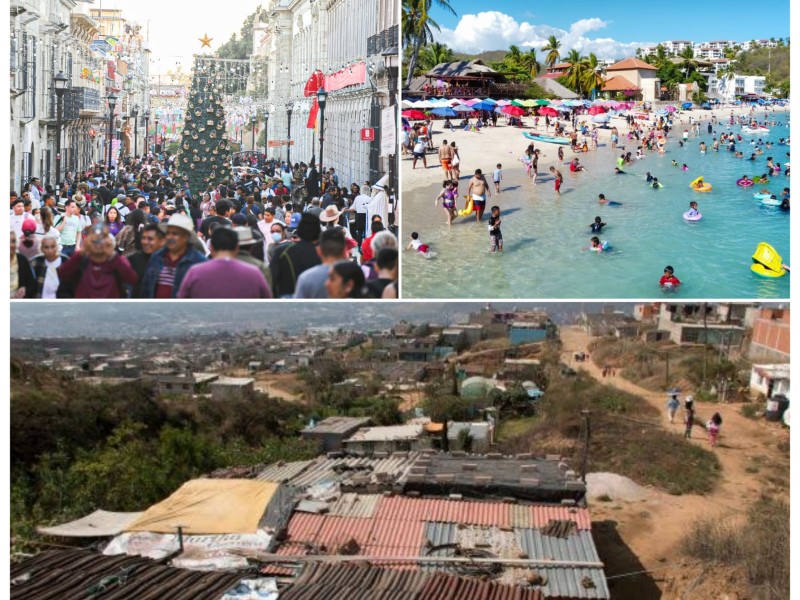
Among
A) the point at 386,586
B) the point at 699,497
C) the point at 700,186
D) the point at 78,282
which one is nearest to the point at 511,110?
the point at 700,186

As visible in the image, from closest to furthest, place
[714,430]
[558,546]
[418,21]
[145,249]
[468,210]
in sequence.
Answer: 1. [558,546]
2. [145,249]
3. [418,21]
4. [468,210]
5. [714,430]

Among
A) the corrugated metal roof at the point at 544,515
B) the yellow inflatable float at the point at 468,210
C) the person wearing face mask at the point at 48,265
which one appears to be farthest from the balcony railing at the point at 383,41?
the corrugated metal roof at the point at 544,515

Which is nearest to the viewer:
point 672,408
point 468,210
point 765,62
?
point 468,210

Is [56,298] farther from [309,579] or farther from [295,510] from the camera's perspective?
[309,579]

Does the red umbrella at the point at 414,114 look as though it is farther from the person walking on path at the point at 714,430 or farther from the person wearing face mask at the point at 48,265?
the person walking on path at the point at 714,430

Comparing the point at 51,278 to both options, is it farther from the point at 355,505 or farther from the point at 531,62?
the point at 531,62

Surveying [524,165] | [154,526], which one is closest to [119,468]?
[154,526]

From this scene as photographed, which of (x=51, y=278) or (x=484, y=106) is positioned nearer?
(x=51, y=278)
